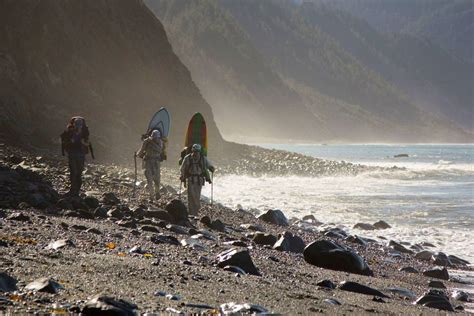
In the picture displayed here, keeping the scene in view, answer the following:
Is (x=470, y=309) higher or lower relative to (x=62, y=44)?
lower

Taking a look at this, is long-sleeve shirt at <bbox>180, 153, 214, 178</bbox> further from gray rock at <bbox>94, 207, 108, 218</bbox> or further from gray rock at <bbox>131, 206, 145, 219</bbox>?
gray rock at <bbox>94, 207, 108, 218</bbox>

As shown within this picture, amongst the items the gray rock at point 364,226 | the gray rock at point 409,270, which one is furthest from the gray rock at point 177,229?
the gray rock at point 364,226

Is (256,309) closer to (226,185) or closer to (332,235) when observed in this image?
(332,235)

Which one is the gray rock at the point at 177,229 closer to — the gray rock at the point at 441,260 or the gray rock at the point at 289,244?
the gray rock at the point at 289,244

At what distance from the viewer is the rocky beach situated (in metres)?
5.48

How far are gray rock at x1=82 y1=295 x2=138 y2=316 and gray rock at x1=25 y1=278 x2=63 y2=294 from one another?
1.79ft

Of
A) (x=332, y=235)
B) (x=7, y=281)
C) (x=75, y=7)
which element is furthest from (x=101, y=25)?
(x=7, y=281)

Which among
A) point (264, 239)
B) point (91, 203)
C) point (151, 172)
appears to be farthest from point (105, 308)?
point (151, 172)

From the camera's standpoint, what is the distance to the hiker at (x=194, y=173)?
15.0 m

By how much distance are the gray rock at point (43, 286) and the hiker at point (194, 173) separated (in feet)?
31.6

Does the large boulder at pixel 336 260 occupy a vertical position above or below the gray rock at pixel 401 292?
above

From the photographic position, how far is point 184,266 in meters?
7.40

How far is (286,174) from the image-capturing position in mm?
45781

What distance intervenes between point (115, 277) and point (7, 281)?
1238 millimetres
